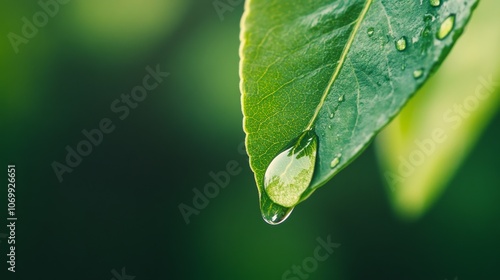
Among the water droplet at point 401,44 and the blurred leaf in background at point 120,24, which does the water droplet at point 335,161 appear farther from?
the blurred leaf in background at point 120,24

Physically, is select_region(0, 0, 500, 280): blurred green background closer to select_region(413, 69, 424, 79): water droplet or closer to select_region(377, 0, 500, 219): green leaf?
select_region(377, 0, 500, 219): green leaf

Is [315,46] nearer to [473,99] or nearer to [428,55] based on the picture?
[428,55]

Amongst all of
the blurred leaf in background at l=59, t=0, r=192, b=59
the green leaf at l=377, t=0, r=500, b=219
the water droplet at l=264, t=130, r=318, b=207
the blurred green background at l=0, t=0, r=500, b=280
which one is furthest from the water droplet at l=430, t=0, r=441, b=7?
the blurred leaf in background at l=59, t=0, r=192, b=59

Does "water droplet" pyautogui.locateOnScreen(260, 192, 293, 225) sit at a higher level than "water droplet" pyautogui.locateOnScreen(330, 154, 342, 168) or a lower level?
lower

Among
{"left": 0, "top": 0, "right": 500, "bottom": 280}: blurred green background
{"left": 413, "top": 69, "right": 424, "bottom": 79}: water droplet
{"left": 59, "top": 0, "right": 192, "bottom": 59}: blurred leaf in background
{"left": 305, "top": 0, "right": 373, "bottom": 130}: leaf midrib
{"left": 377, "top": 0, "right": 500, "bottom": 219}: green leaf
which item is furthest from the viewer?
{"left": 59, "top": 0, "right": 192, "bottom": 59}: blurred leaf in background

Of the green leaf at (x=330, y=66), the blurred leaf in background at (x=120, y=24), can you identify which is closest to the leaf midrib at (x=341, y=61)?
the green leaf at (x=330, y=66)

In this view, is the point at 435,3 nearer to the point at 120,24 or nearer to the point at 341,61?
the point at 341,61
